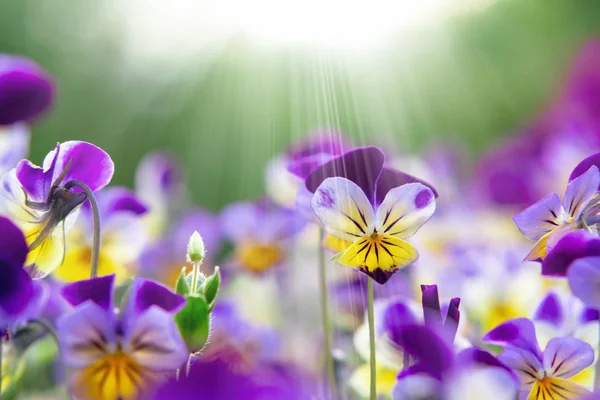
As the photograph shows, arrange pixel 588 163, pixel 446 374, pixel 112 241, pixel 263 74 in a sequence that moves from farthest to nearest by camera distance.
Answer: pixel 263 74 → pixel 112 241 → pixel 588 163 → pixel 446 374

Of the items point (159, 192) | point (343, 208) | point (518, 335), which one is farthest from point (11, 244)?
point (159, 192)

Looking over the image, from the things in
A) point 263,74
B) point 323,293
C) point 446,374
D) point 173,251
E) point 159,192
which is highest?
point 263,74

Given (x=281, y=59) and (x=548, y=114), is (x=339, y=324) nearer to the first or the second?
(x=548, y=114)

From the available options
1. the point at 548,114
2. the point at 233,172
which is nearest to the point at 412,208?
the point at 548,114

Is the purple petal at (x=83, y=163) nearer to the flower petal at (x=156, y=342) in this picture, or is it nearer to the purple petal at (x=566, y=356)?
the flower petal at (x=156, y=342)

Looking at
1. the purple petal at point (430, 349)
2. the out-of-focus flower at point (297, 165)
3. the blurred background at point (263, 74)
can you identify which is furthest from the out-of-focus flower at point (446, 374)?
the blurred background at point (263, 74)

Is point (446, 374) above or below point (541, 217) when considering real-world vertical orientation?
below

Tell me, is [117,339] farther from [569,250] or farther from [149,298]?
[569,250]

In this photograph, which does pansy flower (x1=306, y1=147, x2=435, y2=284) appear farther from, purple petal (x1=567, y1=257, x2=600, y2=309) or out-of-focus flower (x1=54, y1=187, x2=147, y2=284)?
out-of-focus flower (x1=54, y1=187, x2=147, y2=284)
